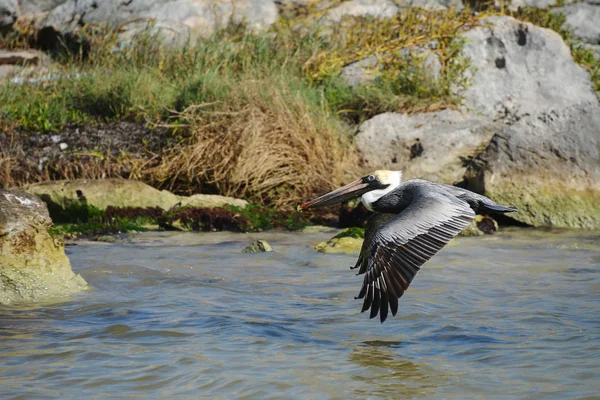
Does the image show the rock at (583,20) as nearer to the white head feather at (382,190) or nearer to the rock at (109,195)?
the rock at (109,195)

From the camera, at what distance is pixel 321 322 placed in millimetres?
5152

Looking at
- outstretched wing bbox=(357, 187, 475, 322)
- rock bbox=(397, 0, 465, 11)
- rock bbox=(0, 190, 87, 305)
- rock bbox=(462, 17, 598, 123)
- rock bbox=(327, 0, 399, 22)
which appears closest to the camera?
outstretched wing bbox=(357, 187, 475, 322)

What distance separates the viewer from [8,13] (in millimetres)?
13930

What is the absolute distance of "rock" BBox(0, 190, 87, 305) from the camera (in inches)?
209

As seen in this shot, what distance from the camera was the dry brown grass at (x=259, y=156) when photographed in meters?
9.55

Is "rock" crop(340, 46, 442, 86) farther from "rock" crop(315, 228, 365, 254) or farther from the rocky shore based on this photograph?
"rock" crop(315, 228, 365, 254)

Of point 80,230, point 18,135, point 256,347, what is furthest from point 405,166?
point 256,347

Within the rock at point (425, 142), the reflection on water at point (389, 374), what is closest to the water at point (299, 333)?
the reflection on water at point (389, 374)

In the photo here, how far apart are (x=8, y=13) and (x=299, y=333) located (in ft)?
35.4

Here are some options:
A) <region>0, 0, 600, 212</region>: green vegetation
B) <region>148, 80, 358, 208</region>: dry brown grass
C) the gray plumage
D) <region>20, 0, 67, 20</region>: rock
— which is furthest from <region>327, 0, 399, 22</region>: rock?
the gray plumage

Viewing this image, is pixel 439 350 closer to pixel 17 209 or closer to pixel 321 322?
pixel 321 322

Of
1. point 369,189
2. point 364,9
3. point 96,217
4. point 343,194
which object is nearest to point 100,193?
point 96,217

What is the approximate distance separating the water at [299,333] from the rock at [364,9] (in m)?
7.20

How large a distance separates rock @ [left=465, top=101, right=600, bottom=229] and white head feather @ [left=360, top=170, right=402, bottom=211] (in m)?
3.53
